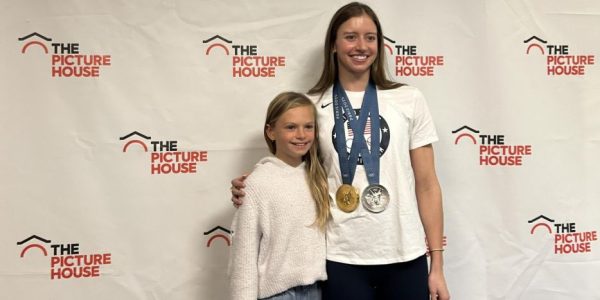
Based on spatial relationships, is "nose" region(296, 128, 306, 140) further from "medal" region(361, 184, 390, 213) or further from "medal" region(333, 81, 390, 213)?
"medal" region(361, 184, 390, 213)

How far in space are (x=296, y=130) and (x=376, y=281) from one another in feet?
1.68

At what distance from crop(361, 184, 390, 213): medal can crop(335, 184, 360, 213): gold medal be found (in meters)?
0.03

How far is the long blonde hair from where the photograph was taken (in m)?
1.25

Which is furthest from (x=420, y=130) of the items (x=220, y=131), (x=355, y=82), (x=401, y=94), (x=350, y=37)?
(x=220, y=131)

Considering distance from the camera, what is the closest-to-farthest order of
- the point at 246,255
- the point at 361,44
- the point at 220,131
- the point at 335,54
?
the point at 246,255
the point at 361,44
the point at 335,54
the point at 220,131

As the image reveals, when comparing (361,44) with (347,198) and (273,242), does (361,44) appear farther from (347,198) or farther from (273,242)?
(273,242)

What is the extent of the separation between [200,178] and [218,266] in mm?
361

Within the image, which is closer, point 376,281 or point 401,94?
point 376,281

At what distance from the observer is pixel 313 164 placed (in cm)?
130

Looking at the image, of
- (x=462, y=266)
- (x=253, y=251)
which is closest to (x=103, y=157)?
(x=253, y=251)

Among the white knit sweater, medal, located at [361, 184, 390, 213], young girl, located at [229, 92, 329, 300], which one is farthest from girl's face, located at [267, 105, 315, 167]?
medal, located at [361, 184, 390, 213]

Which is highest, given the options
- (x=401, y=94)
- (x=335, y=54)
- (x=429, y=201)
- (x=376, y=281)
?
(x=335, y=54)

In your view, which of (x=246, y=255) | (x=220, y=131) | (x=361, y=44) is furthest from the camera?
(x=220, y=131)

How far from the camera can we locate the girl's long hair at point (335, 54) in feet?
4.42
